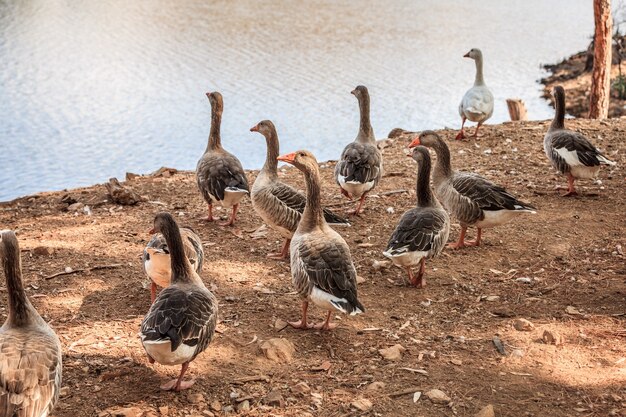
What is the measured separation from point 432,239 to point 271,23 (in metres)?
14.3

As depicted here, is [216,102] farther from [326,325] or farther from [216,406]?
[216,406]

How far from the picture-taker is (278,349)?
16.6 ft

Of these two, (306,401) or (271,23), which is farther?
(271,23)

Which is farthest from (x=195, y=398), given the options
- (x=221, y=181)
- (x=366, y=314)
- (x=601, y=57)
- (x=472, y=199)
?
(x=601, y=57)

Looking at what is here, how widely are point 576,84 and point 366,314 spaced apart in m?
13.0

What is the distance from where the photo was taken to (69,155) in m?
10.5

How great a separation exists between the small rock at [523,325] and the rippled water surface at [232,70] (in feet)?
18.7

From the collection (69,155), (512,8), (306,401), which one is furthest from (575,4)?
(306,401)

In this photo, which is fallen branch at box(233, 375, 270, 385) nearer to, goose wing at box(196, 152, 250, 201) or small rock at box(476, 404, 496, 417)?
small rock at box(476, 404, 496, 417)

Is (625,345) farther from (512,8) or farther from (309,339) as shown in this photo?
(512,8)

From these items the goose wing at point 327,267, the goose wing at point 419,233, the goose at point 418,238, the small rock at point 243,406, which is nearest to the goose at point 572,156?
the goose at point 418,238

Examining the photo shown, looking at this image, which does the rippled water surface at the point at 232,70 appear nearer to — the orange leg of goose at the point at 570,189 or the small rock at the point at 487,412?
the orange leg of goose at the point at 570,189

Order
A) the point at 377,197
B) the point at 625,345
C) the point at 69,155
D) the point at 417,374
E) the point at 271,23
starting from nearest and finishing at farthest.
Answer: the point at 417,374 → the point at 625,345 → the point at 377,197 → the point at 69,155 → the point at 271,23

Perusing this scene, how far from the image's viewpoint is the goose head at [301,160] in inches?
232
